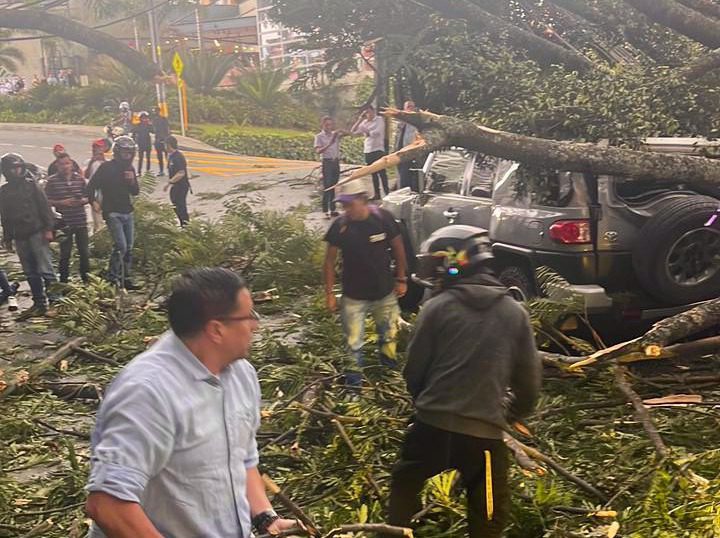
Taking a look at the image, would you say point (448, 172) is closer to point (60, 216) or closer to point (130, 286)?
point (130, 286)

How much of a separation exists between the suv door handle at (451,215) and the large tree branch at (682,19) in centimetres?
248

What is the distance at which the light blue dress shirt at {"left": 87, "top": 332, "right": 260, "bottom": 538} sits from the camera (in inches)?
82.9

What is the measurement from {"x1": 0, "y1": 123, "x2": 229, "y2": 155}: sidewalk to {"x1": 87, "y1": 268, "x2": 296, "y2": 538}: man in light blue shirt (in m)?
25.3

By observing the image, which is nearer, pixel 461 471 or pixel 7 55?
pixel 461 471

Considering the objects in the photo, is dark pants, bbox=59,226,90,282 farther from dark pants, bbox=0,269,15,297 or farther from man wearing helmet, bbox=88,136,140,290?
dark pants, bbox=0,269,15,297

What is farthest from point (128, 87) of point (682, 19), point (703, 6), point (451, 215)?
point (682, 19)

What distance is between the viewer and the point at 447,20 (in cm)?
1073

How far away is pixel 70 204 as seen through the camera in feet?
32.9

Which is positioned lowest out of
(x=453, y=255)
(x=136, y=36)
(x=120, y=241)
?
(x=120, y=241)

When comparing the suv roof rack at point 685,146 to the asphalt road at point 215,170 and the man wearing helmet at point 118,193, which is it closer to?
the man wearing helmet at point 118,193

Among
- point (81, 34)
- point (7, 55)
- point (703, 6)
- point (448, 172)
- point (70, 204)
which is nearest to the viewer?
point (703, 6)

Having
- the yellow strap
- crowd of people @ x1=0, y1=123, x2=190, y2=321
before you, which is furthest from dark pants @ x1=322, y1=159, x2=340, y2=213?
the yellow strap

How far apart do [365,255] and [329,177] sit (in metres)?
8.71

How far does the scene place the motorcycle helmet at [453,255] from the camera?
3.50m
